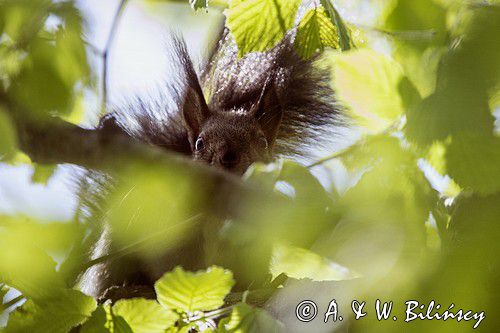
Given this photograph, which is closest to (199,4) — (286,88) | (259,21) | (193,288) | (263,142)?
(259,21)

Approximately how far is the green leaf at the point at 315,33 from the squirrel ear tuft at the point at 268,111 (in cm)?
182

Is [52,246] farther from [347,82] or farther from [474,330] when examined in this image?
[474,330]

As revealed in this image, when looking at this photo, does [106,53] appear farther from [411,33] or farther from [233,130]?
[411,33]

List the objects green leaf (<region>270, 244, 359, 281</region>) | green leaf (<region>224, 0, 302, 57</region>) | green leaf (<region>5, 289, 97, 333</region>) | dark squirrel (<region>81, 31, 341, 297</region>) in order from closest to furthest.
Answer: green leaf (<region>270, 244, 359, 281</region>)
green leaf (<region>5, 289, 97, 333</region>)
green leaf (<region>224, 0, 302, 57</region>)
dark squirrel (<region>81, 31, 341, 297</region>)

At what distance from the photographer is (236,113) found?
320cm

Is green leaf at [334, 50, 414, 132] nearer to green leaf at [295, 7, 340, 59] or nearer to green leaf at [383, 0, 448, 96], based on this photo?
green leaf at [383, 0, 448, 96]

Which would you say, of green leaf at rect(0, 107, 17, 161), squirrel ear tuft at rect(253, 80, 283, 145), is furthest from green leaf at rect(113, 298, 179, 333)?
squirrel ear tuft at rect(253, 80, 283, 145)

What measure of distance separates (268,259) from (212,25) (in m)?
1.91

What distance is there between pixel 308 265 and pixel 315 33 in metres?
0.58

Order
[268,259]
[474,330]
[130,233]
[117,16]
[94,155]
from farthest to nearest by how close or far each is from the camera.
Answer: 1. [117,16]
2. [130,233]
3. [94,155]
4. [268,259]
5. [474,330]

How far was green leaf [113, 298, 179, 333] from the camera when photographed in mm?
1062

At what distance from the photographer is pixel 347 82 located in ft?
3.39

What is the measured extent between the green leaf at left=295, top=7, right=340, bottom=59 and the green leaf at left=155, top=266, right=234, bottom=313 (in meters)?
0.51

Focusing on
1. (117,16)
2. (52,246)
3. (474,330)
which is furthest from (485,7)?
(117,16)
